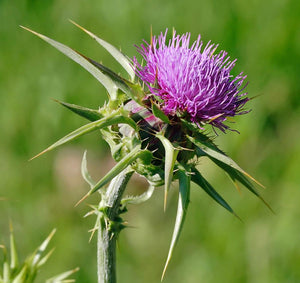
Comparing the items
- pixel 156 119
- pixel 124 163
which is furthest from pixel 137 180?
pixel 124 163

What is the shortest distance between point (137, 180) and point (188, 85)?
2.16 m

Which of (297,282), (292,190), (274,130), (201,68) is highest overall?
(201,68)

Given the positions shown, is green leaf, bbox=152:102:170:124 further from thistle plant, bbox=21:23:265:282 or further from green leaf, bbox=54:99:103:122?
green leaf, bbox=54:99:103:122

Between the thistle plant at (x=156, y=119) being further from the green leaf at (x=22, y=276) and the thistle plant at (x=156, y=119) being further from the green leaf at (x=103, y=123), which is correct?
the green leaf at (x=22, y=276)

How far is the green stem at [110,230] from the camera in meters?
2.24

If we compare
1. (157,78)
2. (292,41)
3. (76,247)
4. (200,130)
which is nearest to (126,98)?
(157,78)

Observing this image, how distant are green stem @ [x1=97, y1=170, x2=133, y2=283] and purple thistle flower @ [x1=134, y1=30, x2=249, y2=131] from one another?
0.34 meters

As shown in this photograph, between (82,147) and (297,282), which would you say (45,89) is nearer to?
(82,147)

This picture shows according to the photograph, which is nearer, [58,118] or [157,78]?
[157,78]

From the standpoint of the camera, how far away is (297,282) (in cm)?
419

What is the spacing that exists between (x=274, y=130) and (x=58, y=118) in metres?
1.82

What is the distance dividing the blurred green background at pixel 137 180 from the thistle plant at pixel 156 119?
184 centimetres

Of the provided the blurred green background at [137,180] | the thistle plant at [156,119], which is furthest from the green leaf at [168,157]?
the blurred green background at [137,180]

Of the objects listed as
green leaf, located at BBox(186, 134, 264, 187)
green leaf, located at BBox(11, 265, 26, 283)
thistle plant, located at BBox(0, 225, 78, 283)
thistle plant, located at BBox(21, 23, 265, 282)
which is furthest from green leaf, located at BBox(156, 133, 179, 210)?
green leaf, located at BBox(11, 265, 26, 283)
